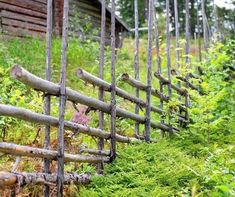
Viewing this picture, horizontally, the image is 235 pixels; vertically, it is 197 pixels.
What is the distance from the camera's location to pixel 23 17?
12.8 meters

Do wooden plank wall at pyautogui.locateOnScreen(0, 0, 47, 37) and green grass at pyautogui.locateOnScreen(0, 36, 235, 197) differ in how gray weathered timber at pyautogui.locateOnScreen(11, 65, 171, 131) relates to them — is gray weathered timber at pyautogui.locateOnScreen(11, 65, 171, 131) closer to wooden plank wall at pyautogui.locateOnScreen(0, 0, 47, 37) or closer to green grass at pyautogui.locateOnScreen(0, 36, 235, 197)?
green grass at pyautogui.locateOnScreen(0, 36, 235, 197)

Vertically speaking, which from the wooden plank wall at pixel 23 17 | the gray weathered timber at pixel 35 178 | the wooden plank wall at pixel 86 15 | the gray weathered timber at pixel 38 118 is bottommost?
the gray weathered timber at pixel 35 178

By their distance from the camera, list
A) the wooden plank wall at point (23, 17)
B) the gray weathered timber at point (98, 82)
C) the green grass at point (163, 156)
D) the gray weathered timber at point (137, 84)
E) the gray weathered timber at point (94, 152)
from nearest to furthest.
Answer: the green grass at point (163, 156)
the gray weathered timber at point (98, 82)
the gray weathered timber at point (94, 152)
the gray weathered timber at point (137, 84)
the wooden plank wall at point (23, 17)

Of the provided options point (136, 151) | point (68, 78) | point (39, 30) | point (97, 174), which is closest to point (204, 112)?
point (136, 151)

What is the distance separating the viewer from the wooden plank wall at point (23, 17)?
11.9 metres

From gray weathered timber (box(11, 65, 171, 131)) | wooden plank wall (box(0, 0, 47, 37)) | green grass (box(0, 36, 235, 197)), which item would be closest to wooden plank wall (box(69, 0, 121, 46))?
wooden plank wall (box(0, 0, 47, 37))

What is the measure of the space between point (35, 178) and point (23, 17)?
34.7ft

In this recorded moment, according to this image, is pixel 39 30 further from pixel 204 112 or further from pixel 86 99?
pixel 86 99

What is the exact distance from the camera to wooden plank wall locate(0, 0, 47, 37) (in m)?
11.9

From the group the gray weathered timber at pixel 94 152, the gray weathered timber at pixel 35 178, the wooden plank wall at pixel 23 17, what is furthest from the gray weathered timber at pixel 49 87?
the wooden plank wall at pixel 23 17

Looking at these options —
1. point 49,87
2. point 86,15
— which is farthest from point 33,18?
point 49,87

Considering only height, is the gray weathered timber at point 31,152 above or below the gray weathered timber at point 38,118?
below

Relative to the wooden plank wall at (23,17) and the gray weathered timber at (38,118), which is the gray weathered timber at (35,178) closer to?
the gray weathered timber at (38,118)

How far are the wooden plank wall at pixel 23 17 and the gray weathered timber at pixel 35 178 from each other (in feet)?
27.4
